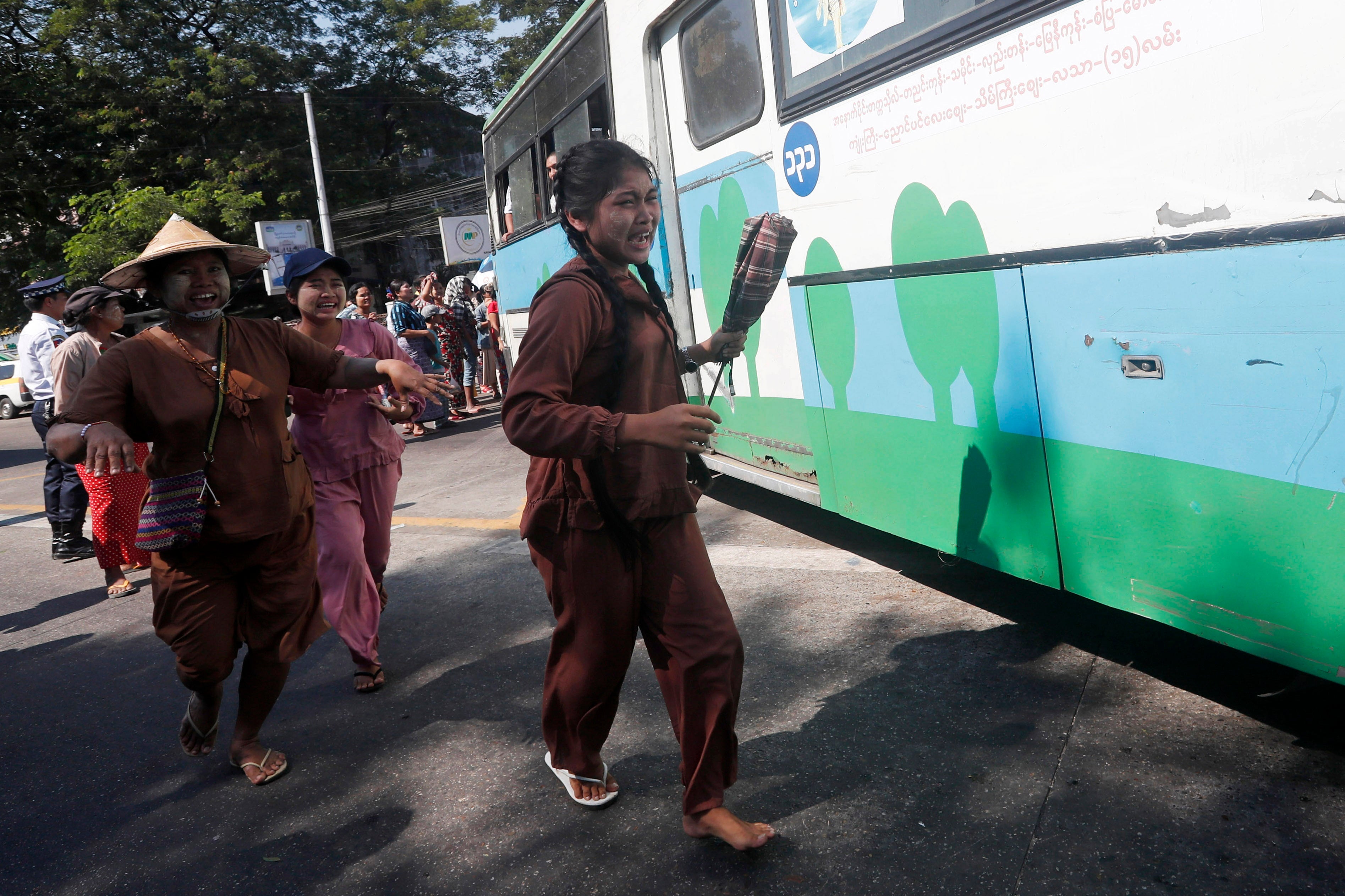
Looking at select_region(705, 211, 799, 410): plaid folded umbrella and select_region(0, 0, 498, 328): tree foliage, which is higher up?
select_region(0, 0, 498, 328): tree foliage

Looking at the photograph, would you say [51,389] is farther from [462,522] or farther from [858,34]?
[858,34]

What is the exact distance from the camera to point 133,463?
272 cm

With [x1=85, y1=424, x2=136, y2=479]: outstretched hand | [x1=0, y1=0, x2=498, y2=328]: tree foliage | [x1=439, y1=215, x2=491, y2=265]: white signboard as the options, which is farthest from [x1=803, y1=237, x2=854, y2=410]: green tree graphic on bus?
[x1=0, y1=0, x2=498, y2=328]: tree foliage

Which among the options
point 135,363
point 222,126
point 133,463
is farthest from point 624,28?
point 222,126

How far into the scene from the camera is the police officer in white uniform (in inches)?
276

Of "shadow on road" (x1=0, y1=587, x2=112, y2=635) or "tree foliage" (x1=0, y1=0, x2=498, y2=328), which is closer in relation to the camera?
"shadow on road" (x1=0, y1=587, x2=112, y2=635)

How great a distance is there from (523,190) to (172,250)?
611 centimetres

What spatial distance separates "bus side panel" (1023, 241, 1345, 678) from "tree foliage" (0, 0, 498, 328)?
30.4m

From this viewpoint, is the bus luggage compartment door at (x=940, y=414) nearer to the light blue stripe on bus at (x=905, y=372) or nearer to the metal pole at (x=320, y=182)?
the light blue stripe on bus at (x=905, y=372)

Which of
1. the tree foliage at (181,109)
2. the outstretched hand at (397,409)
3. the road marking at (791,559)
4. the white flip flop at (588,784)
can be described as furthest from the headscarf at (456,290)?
the tree foliage at (181,109)

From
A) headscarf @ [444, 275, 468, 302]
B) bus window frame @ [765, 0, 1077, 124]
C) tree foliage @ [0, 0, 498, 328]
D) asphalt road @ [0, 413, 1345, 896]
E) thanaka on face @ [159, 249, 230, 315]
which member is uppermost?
tree foliage @ [0, 0, 498, 328]

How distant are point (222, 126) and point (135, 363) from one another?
107ft

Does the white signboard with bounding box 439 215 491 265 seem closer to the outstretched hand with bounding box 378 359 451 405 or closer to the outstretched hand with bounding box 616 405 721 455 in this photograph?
the outstretched hand with bounding box 378 359 451 405

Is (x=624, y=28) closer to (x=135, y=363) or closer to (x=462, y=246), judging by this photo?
(x=135, y=363)
